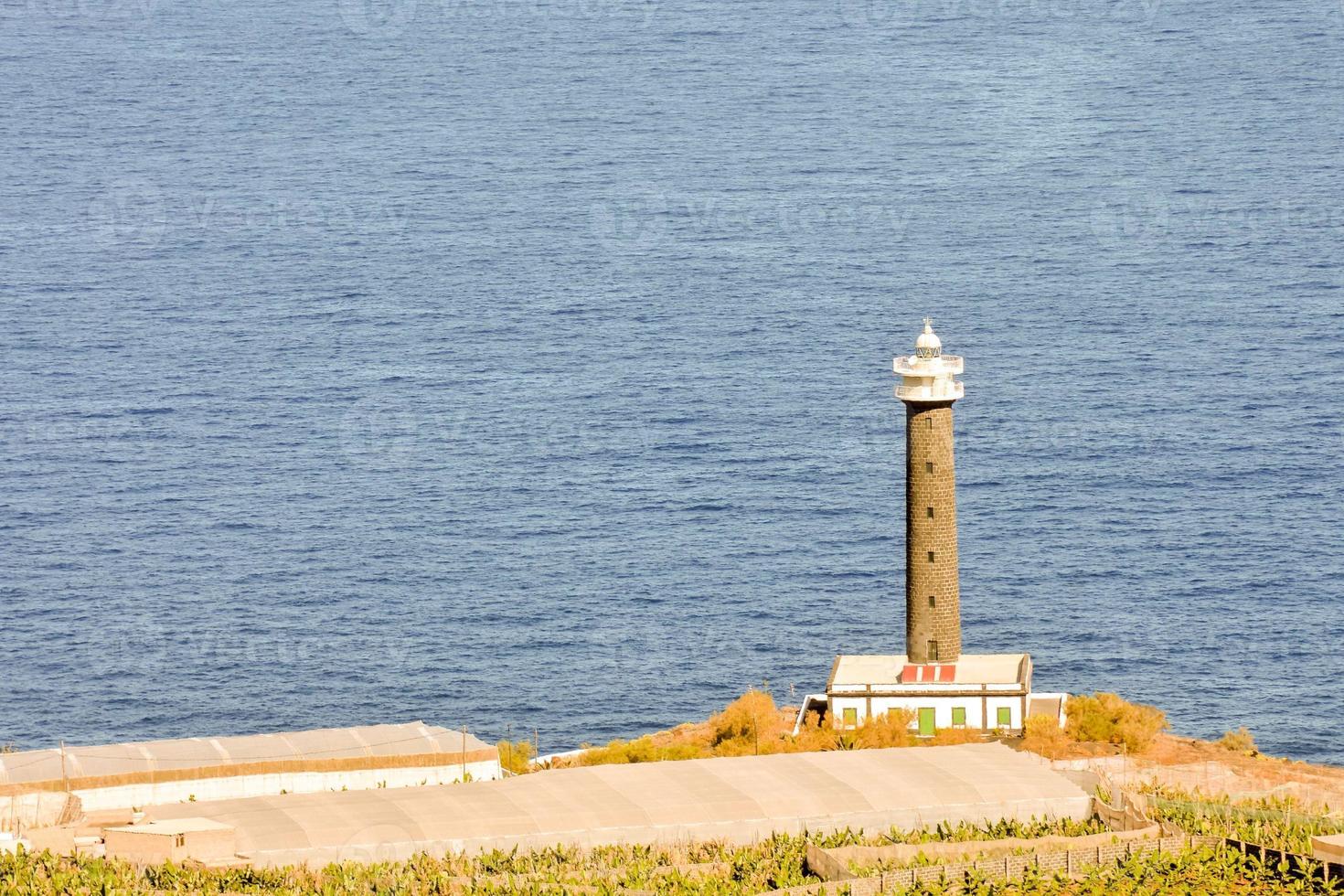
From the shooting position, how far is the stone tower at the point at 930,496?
12269 cm

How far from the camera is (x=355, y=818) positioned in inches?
3895

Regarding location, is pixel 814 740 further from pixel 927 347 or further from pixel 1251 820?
pixel 1251 820

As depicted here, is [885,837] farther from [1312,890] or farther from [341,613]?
[341,613]

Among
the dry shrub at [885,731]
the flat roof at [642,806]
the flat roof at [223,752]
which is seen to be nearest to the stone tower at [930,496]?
the dry shrub at [885,731]

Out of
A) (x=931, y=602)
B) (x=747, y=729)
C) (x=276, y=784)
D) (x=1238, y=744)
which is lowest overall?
(x=1238, y=744)

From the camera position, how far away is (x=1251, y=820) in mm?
98500

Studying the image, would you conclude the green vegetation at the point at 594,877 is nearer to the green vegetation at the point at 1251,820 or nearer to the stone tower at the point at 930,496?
the green vegetation at the point at 1251,820

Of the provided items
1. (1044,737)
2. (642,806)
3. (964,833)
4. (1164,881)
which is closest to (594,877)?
(642,806)

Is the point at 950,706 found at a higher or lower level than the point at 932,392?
lower

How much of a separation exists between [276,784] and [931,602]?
33.4 metres

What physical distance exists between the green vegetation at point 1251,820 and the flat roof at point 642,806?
12.9ft

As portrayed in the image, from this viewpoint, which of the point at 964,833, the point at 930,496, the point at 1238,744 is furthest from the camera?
the point at 1238,744

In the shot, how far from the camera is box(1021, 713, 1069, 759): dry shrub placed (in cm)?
11925

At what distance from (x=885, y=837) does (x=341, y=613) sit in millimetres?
107462
